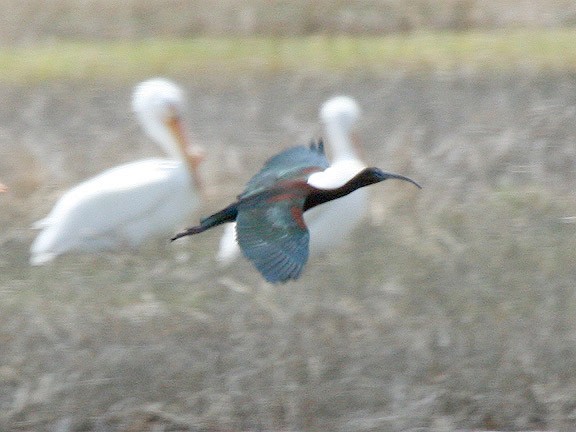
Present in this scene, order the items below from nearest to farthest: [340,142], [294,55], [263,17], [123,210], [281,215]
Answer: [281,215] → [123,210] → [340,142] → [294,55] → [263,17]

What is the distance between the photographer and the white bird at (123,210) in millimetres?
6543

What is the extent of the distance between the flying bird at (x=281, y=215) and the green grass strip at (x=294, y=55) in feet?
17.3

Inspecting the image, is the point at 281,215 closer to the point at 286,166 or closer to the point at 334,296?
the point at 286,166

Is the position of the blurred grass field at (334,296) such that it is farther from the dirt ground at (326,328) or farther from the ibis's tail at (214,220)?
the ibis's tail at (214,220)

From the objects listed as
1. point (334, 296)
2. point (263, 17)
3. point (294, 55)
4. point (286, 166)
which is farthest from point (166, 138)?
point (263, 17)

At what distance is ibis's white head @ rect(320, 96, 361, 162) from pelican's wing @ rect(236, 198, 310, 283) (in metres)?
2.95

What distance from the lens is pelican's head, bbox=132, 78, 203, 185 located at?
7.10 m

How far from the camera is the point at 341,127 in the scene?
7039 mm

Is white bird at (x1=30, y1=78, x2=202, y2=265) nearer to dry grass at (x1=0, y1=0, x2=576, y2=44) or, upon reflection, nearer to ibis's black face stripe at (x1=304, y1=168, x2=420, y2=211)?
ibis's black face stripe at (x1=304, y1=168, x2=420, y2=211)

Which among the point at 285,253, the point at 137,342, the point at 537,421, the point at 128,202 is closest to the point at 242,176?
the point at 128,202

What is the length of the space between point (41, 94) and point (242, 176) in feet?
6.90

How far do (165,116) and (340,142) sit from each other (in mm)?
746

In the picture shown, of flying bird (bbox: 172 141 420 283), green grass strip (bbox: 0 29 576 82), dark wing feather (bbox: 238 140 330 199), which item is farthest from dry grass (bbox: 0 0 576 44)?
flying bird (bbox: 172 141 420 283)

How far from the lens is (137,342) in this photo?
6059mm
